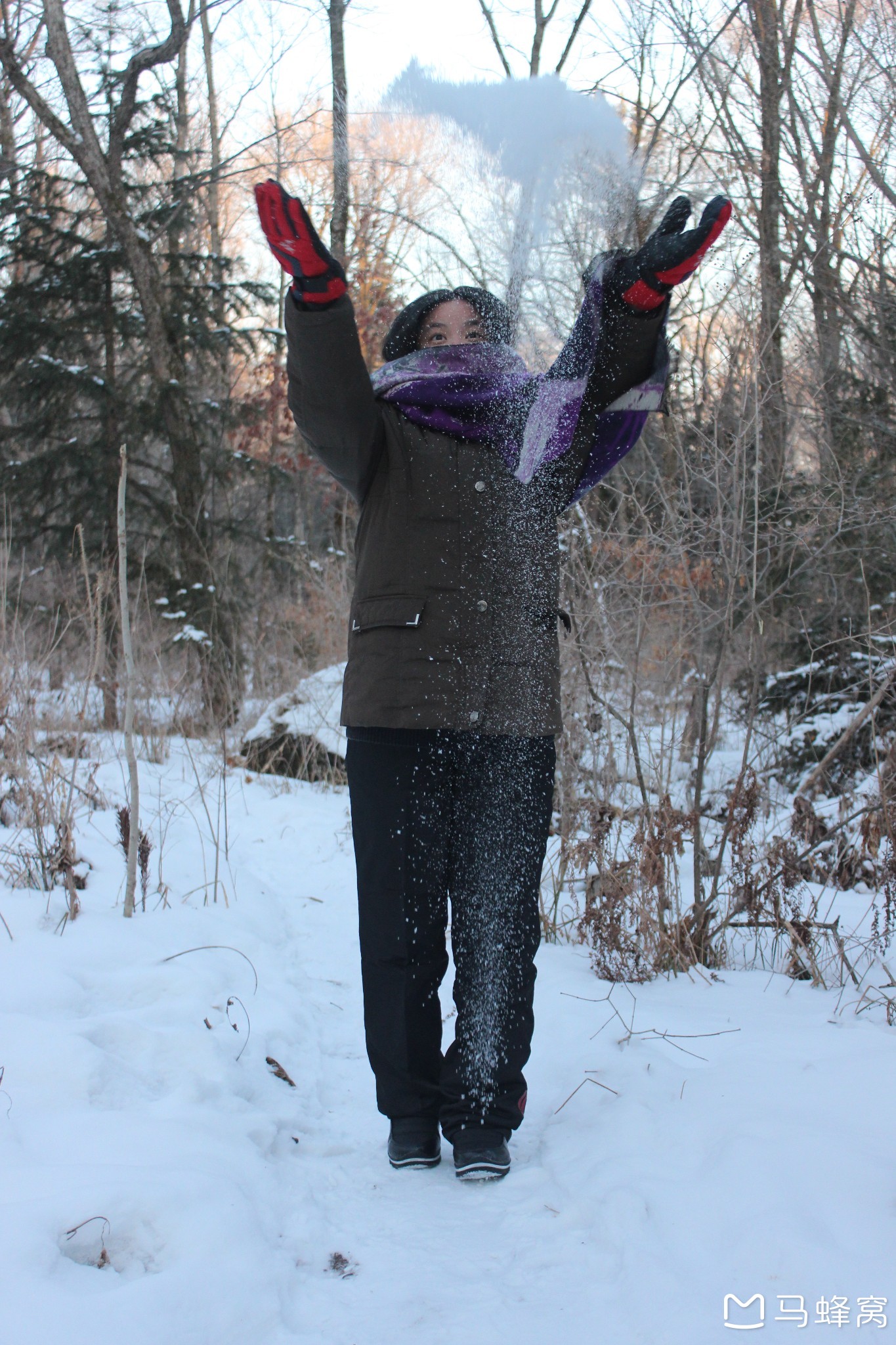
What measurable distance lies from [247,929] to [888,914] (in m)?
2.13

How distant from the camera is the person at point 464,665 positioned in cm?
182

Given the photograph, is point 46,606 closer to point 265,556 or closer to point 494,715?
point 265,556

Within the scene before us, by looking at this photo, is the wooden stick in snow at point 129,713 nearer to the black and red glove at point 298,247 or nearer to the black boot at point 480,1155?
the black and red glove at point 298,247

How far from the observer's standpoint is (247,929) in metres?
3.36

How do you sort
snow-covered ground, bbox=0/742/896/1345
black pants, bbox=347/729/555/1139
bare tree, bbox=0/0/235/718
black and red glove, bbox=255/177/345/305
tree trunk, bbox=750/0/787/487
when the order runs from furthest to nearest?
bare tree, bbox=0/0/235/718
tree trunk, bbox=750/0/787/487
black pants, bbox=347/729/555/1139
black and red glove, bbox=255/177/345/305
snow-covered ground, bbox=0/742/896/1345

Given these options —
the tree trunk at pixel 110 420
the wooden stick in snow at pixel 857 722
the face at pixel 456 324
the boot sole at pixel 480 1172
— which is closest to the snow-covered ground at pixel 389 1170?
the boot sole at pixel 480 1172

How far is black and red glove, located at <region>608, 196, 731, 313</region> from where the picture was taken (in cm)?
173

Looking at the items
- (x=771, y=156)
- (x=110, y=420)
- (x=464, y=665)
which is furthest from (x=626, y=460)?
(x=110, y=420)

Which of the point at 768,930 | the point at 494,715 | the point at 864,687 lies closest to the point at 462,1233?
the point at 494,715

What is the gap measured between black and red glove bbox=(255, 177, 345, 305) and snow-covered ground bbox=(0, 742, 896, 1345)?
61.9 inches

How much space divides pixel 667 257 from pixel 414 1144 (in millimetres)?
1795

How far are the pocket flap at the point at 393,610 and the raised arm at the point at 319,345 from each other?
0.89 ft

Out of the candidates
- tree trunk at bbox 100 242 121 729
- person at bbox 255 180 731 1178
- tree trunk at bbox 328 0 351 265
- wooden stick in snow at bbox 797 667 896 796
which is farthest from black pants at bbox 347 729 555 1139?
tree trunk at bbox 100 242 121 729

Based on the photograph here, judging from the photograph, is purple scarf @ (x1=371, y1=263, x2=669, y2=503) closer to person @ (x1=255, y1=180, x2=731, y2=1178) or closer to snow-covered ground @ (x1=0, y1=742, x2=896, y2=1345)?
person @ (x1=255, y1=180, x2=731, y2=1178)
